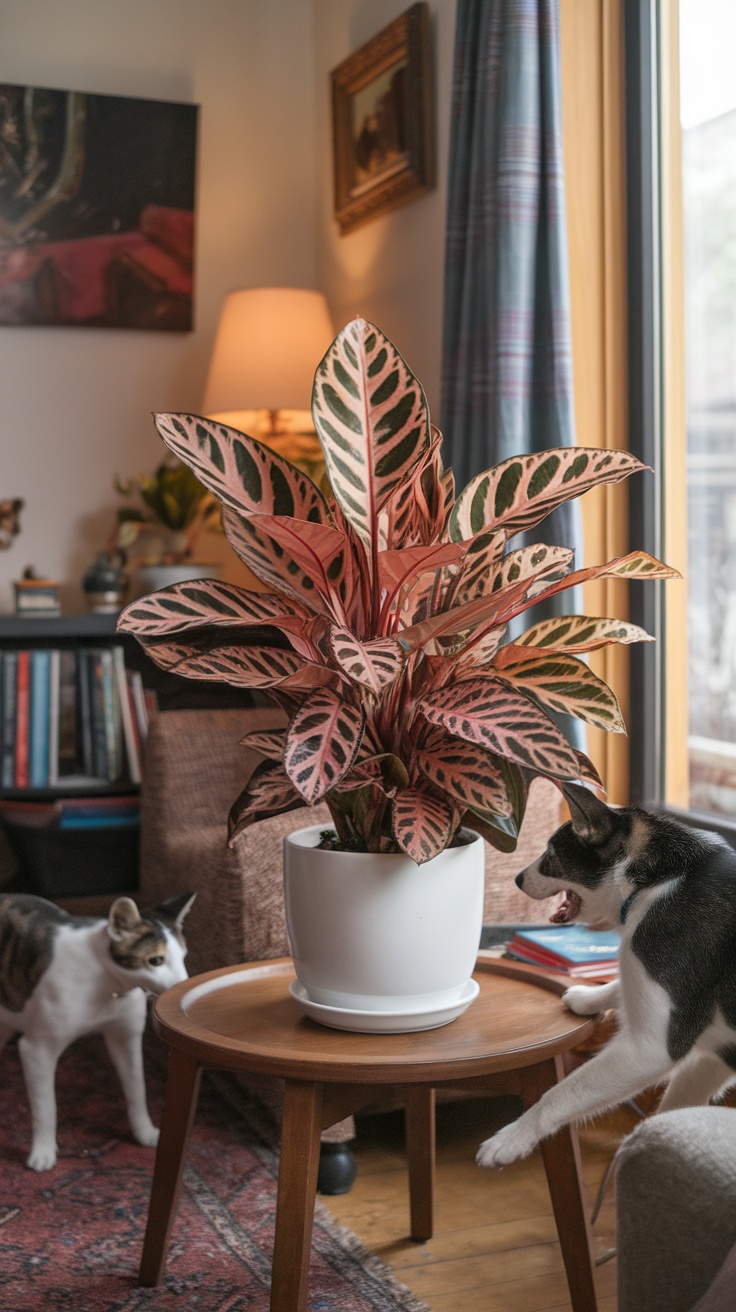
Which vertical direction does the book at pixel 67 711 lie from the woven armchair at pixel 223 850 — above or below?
above

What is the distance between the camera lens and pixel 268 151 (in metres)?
3.39

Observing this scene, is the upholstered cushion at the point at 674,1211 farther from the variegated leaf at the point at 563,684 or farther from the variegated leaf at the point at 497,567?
the variegated leaf at the point at 497,567

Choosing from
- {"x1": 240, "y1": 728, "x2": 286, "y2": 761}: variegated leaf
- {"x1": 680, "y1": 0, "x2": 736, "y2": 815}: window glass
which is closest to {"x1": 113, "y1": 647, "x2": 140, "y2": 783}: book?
{"x1": 680, "y1": 0, "x2": 736, "y2": 815}: window glass

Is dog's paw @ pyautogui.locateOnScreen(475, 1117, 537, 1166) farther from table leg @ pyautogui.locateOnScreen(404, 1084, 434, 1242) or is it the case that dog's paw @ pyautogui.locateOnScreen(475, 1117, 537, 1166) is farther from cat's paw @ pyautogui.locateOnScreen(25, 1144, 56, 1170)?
cat's paw @ pyautogui.locateOnScreen(25, 1144, 56, 1170)

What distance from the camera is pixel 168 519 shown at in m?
3.10

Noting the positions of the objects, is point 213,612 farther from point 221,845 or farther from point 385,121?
point 385,121

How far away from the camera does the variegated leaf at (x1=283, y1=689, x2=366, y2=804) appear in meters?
1.04

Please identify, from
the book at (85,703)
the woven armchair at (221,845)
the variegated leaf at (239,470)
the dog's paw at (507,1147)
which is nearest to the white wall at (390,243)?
the woven armchair at (221,845)

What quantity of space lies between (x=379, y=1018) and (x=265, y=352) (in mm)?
2037

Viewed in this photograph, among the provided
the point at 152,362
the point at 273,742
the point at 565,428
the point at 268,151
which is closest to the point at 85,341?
the point at 152,362

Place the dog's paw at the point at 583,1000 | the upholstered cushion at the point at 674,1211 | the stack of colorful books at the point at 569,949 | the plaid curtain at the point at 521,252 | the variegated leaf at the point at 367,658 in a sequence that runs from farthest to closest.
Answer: the plaid curtain at the point at 521,252 < the stack of colorful books at the point at 569,949 < the dog's paw at the point at 583,1000 < the variegated leaf at the point at 367,658 < the upholstered cushion at the point at 674,1211

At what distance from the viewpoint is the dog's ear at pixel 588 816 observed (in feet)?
4.23

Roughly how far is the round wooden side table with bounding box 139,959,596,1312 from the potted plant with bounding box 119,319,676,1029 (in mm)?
53

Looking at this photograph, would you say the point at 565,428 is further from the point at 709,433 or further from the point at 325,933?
the point at 325,933
